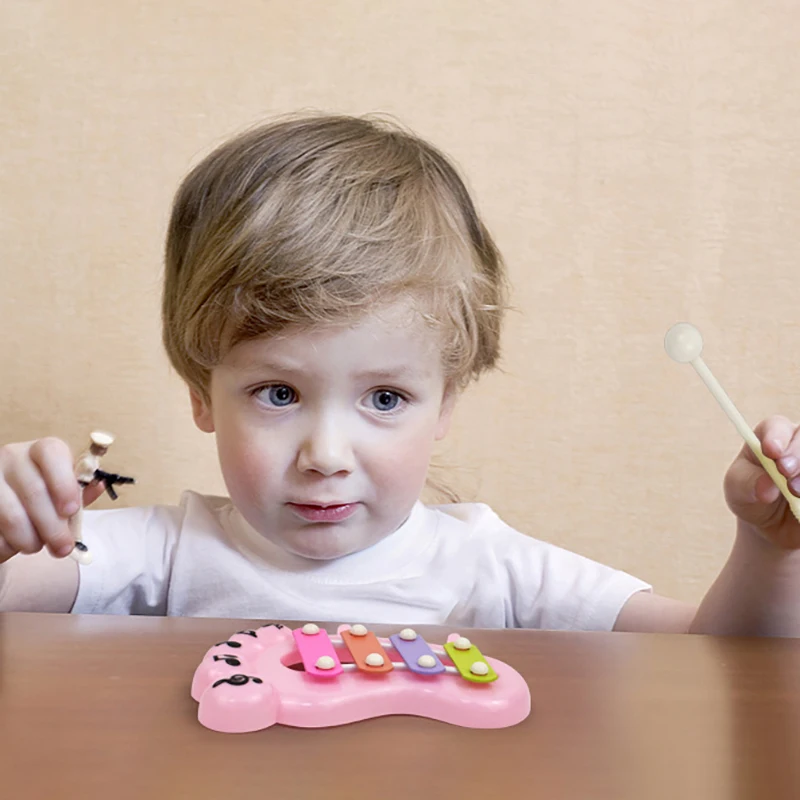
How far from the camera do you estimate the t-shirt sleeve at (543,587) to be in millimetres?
777

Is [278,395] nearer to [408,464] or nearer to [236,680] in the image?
[408,464]

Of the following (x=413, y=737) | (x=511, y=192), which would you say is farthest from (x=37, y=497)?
(x=511, y=192)

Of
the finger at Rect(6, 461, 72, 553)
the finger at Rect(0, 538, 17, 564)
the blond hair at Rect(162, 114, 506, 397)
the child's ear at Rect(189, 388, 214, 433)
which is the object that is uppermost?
the blond hair at Rect(162, 114, 506, 397)

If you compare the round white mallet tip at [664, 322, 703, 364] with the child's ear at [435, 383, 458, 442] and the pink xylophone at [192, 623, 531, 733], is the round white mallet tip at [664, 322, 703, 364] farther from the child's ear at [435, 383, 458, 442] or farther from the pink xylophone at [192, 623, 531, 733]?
the child's ear at [435, 383, 458, 442]

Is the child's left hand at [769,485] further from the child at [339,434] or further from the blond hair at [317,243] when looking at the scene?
the blond hair at [317,243]

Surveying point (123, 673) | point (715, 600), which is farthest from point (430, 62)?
point (123, 673)

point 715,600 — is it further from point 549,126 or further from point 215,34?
point 215,34

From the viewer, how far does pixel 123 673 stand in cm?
42

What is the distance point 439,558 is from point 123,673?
0.41 meters

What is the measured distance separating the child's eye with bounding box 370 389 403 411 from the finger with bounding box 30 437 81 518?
229 mm

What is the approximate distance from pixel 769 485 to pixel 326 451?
0.96ft

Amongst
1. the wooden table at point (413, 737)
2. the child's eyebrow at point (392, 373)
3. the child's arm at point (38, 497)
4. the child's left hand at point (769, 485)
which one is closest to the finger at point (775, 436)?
the child's left hand at point (769, 485)

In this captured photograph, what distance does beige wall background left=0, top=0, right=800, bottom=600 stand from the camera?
1145 mm

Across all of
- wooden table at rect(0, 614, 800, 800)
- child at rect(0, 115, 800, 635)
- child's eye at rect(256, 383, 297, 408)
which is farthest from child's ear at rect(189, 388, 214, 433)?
wooden table at rect(0, 614, 800, 800)
